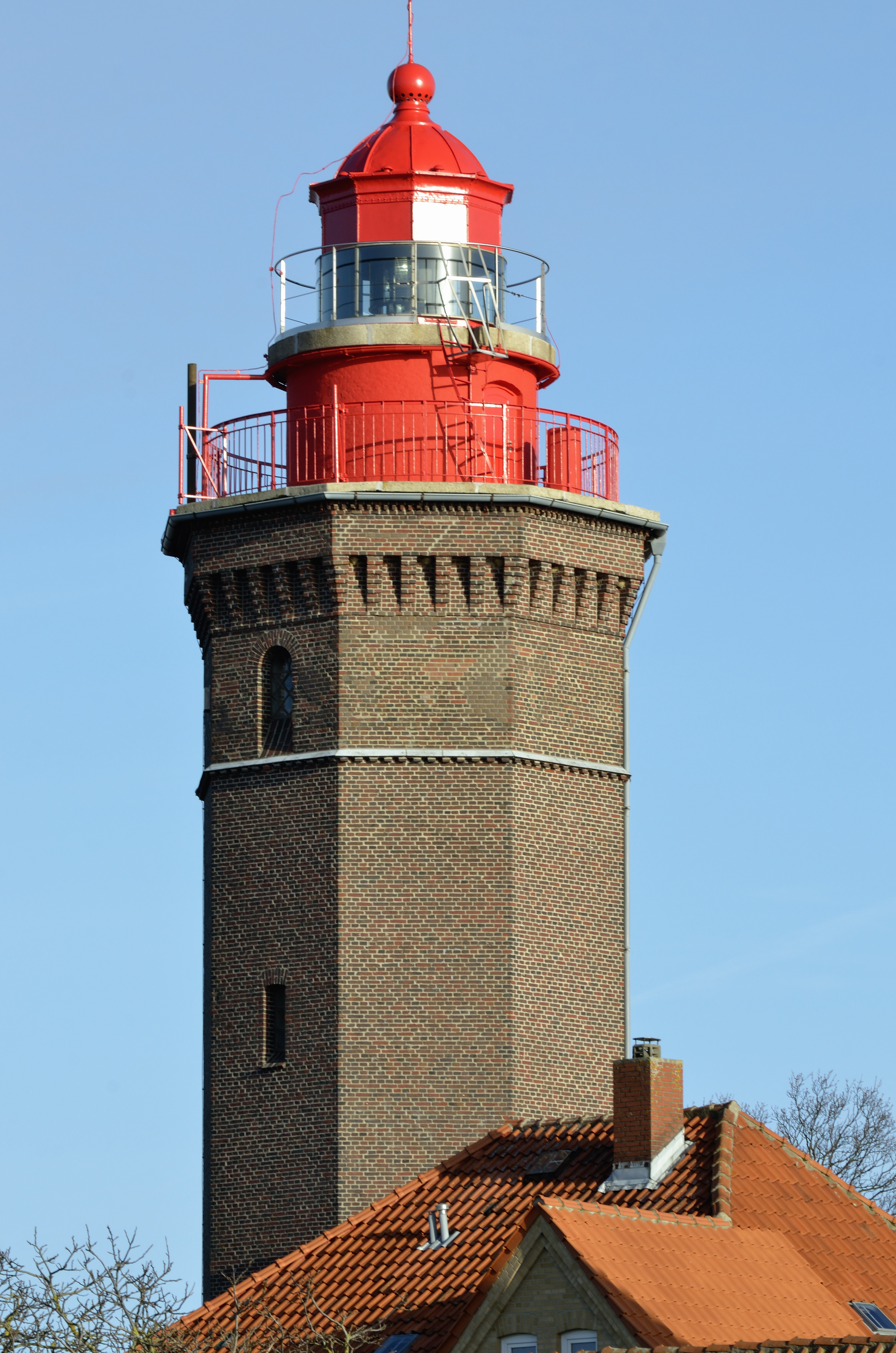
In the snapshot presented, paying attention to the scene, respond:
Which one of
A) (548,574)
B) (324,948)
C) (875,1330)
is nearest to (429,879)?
(324,948)

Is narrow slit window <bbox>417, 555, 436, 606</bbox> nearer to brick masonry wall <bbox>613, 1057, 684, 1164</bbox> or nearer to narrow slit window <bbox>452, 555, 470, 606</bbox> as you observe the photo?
narrow slit window <bbox>452, 555, 470, 606</bbox>

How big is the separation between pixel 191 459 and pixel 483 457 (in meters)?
3.89

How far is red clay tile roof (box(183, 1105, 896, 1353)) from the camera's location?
115 ft

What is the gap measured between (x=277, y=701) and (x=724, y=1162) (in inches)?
357

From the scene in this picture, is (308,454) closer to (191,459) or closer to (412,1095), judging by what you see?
(191,459)

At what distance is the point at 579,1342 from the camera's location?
1240 inches

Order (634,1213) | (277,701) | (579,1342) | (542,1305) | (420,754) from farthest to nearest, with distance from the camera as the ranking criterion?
1. (277,701)
2. (420,754)
3. (634,1213)
4. (542,1305)
5. (579,1342)

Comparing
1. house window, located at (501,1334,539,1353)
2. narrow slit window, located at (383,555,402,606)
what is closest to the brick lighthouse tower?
narrow slit window, located at (383,555,402,606)

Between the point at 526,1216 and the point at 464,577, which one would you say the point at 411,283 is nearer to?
the point at 464,577

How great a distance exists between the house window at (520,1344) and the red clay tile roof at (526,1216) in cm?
146

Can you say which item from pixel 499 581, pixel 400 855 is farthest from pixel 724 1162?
pixel 499 581

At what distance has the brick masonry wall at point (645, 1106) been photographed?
1409 inches

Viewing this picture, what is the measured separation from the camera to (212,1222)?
133 ft

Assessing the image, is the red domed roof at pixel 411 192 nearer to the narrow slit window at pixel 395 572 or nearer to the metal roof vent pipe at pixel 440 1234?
the narrow slit window at pixel 395 572
